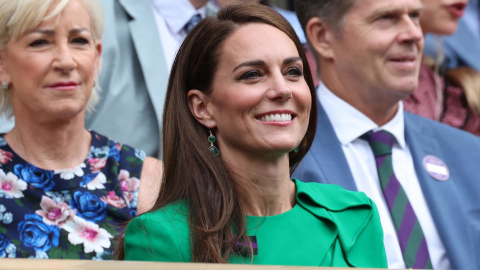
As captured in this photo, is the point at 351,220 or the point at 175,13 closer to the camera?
the point at 351,220

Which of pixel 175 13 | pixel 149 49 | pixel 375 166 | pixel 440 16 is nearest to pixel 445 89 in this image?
pixel 440 16

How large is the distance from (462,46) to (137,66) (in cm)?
215

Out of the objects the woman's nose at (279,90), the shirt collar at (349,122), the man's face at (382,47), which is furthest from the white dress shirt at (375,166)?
the woman's nose at (279,90)

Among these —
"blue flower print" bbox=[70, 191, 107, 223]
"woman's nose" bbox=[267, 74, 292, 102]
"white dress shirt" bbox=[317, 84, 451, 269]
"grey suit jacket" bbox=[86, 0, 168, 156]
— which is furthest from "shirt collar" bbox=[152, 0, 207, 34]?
"woman's nose" bbox=[267, 74, 292, 102]

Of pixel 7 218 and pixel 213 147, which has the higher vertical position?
pixel 213 147

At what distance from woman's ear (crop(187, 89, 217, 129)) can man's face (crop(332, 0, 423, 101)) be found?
4.22 ft

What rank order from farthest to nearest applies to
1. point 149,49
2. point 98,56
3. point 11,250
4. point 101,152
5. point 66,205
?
point 149,49
point 98,56
point 101,152
point 66,205
point 11,250

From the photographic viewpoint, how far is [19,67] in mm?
2961

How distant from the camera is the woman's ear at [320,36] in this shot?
11.5 ft

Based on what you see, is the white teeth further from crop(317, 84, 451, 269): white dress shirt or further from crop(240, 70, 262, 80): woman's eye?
crop(317, 84, 451, 269): white dress shirt

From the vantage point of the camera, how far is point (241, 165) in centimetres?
227

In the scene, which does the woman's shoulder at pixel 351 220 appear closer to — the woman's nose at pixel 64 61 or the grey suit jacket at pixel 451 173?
the grey suit jacket at pixel 451 173

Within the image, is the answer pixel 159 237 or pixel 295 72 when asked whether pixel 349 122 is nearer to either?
pixel 295 72

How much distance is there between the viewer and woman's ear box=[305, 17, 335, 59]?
11.5ft
